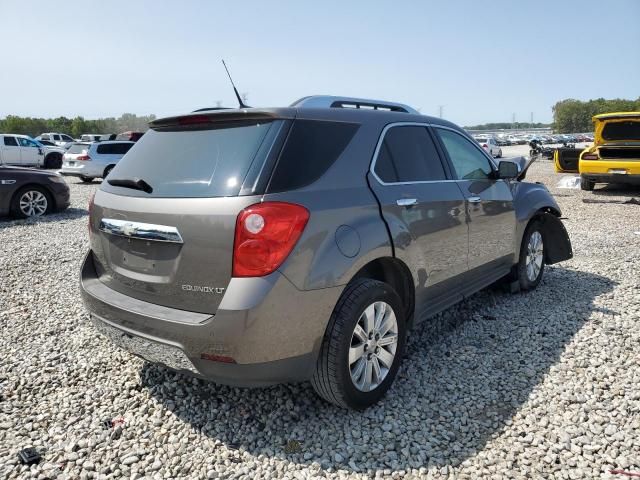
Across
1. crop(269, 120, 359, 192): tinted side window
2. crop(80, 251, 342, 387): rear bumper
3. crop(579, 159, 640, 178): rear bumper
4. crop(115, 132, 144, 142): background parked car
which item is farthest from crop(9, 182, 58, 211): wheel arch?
crop(115, 132, 144, 142): background parked car

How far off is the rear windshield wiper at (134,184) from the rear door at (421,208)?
50.4 inches

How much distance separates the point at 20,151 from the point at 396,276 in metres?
24.5

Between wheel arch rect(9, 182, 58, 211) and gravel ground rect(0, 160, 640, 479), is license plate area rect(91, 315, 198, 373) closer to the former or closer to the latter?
gravel ground rect(0, 160, 640, 479)

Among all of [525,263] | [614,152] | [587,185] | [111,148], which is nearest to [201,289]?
[525,263]

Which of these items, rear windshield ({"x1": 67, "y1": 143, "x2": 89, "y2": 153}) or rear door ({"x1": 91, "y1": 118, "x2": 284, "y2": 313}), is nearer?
rear door ({"x1": 91, "y1": 118, "x2": 284, "y2": 313})

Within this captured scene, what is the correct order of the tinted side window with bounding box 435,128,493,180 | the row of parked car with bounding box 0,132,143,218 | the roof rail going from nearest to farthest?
the roof rail
the tinted side window with bounding box 435,128,493,180
the row of parked car with bounding box 0,132,143,218

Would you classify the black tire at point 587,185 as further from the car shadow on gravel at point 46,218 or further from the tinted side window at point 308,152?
the tinted side window at point 308,152

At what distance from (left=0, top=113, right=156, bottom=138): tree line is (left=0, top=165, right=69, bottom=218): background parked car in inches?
2180

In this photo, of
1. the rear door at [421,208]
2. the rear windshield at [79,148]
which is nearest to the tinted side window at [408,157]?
the rear door at [421,208]

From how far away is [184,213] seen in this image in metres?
2.47

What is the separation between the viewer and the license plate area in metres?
2.49

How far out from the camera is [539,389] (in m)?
3.15

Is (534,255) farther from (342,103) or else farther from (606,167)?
(606,167)

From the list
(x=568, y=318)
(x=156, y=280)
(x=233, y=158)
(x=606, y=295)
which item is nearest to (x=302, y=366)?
(x=156, y=280)
